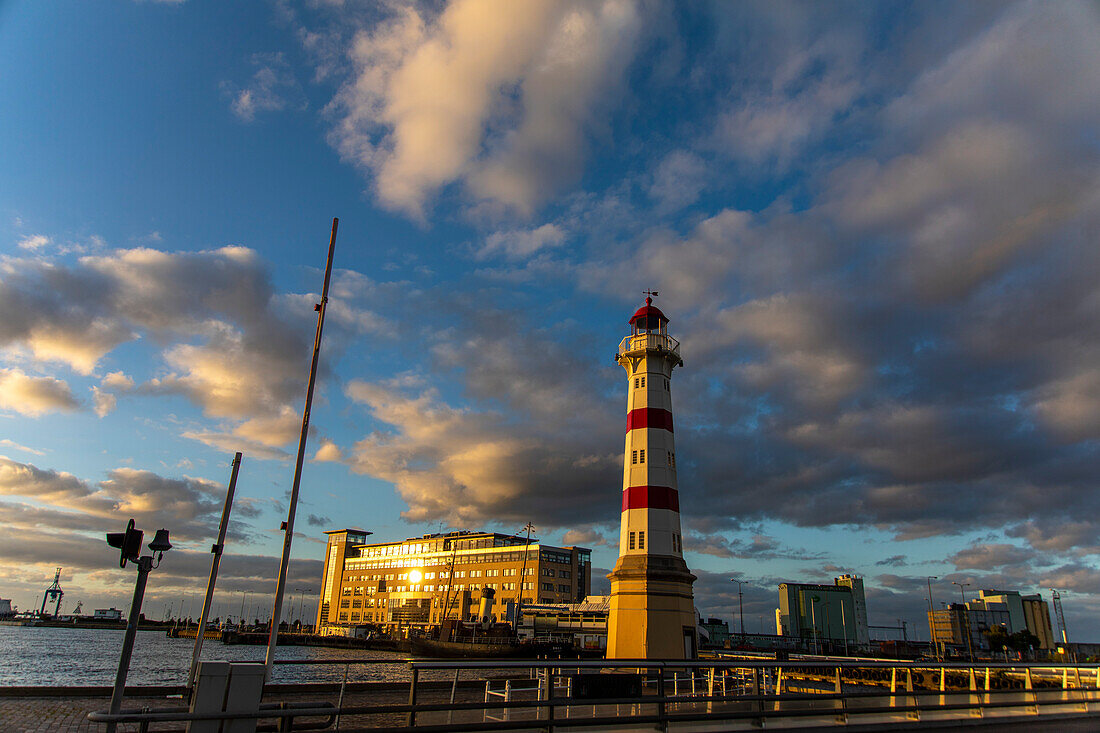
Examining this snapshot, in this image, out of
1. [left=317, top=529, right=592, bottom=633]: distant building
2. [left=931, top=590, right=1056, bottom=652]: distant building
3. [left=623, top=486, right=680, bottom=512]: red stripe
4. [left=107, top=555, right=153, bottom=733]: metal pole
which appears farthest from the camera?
[left=931, top=590, right=1056, bottom=652]: distant building

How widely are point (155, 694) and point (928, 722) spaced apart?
72.4ft

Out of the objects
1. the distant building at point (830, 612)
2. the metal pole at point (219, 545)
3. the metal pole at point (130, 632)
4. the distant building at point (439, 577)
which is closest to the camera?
the metal pole at point (130, 632)

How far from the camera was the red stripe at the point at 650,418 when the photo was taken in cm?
3212

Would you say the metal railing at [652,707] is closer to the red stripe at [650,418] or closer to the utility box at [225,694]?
the utility box at [225,694]

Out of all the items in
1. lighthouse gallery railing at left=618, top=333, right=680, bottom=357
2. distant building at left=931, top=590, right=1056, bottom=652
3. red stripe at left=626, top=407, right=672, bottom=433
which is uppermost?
lighthouse gallery railing at left=618, top=333, right=680, bottom=357

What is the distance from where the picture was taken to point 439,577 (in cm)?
13462

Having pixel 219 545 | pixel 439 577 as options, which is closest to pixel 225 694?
pixel 219 545

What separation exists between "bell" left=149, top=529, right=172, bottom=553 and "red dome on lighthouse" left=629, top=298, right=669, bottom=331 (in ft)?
88.4

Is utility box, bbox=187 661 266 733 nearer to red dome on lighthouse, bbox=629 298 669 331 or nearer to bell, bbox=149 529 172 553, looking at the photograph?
bell, bbox=149 529 172 553

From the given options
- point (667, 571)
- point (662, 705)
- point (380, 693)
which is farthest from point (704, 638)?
point (662, 705)

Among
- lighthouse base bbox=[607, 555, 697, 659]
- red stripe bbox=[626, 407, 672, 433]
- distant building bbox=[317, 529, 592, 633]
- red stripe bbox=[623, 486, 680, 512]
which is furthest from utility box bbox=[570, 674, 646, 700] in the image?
distant building bbox=[317, 529, 592, 633]

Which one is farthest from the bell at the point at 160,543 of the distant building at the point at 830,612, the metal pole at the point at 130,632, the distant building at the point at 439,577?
the distant building at the point at 830,612

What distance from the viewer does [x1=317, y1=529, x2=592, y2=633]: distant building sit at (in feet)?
389

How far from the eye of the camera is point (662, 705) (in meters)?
10.6
